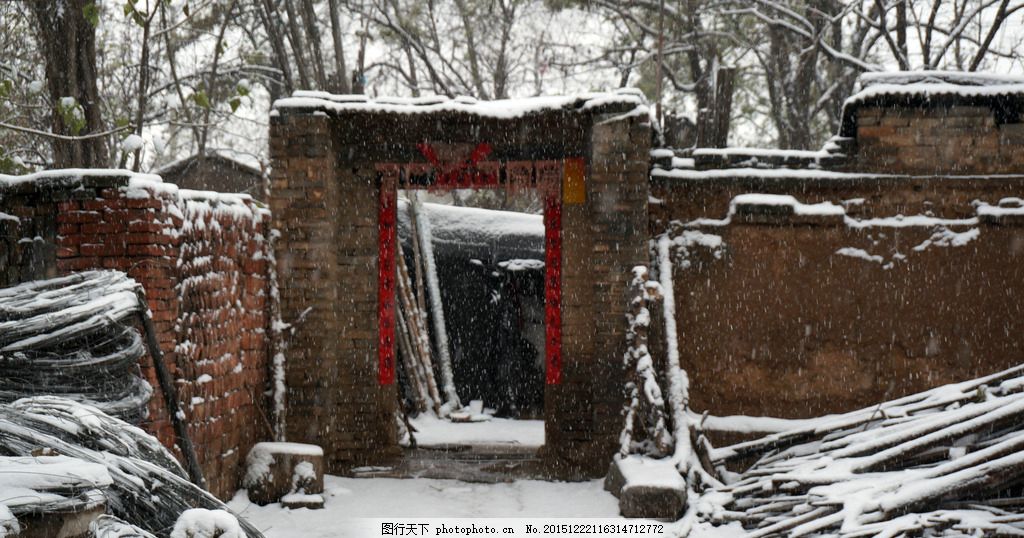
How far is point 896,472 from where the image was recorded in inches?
199

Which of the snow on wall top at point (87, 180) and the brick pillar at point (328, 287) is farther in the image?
the brick pillar at point (328, 287)

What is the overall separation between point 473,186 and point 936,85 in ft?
11.6

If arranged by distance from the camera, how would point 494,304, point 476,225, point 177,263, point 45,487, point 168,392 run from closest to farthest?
point 45,487, point 168,392, point 177,263, point 494,304, point 476,225

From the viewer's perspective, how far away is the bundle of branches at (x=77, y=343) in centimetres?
384

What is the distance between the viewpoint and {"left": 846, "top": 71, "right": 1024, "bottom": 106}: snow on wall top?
653 cm

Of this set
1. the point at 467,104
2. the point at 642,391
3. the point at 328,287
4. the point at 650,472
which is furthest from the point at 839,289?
the point at 328,287

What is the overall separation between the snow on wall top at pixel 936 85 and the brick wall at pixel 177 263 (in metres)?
4.52

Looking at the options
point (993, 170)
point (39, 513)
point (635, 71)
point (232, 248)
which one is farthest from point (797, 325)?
point (635, 71)

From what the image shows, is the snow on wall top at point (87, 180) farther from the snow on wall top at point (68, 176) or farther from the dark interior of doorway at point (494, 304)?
the dark interior of doorway at point (494, 304)

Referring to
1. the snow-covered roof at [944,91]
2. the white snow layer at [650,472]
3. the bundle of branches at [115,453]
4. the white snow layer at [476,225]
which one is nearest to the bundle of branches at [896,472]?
the white snow layer at [650,472]

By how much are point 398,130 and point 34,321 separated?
3506mm

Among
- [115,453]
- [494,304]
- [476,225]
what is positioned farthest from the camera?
[476,225]

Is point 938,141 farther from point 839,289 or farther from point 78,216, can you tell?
point 78,216

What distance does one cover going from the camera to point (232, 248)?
19.5 feet
